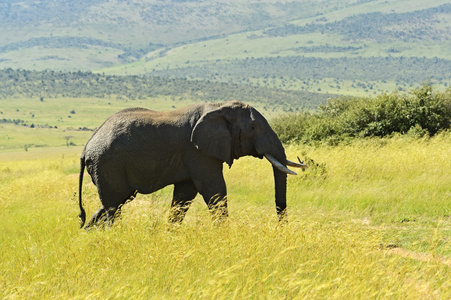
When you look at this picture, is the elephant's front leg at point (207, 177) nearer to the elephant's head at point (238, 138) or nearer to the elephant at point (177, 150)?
the elephant at point (177, 150)

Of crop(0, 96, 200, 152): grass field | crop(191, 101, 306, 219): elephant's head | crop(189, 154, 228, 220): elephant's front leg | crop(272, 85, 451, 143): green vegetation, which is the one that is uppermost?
crop(191, 101, 306, 219): elephant's head

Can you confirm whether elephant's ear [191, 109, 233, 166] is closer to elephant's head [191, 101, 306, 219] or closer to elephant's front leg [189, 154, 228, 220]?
elephant's head [191, 101, 306, 219]

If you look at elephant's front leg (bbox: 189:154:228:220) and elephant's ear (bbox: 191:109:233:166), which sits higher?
elephant's ear (bbox: 191:109:233:166)

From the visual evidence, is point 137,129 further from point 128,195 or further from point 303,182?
point 303,182

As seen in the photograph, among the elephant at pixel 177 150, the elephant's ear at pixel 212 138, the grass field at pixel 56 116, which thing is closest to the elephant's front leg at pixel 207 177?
the elephant at pixel 177 150

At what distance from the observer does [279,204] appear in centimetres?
935

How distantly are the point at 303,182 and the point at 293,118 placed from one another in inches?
614

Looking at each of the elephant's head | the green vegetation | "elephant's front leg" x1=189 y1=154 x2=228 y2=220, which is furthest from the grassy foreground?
the green vegetation

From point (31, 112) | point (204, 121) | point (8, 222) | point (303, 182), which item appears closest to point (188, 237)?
point (204, 121)

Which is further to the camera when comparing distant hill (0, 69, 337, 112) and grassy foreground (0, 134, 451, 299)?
distant hill (0, 69, 337, 112)

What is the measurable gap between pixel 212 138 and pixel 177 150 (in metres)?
0.64

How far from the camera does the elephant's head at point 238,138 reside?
9.13m

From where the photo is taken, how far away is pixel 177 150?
30.7ft

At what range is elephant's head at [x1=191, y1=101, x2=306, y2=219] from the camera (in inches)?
360
